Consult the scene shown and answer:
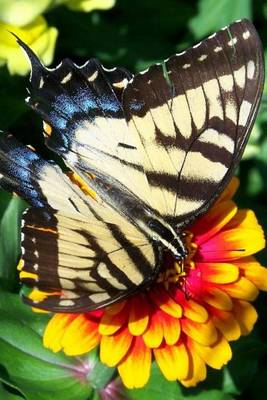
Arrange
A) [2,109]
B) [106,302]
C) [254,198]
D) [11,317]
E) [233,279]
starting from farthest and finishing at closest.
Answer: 1. [254,198]
2. [2,109]
3. [11,317]
4. [233,279]
5. [106,302]

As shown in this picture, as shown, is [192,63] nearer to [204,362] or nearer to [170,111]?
[170,111]

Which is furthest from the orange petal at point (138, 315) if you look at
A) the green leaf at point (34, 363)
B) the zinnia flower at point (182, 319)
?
the green leaf at point (34, 363)

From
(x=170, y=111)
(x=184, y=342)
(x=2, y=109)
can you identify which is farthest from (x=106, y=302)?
(x=2, y=109)

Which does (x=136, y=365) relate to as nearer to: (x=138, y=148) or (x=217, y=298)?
(x=217, y=298)

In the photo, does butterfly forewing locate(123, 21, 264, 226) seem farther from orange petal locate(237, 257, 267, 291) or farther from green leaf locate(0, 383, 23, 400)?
green leaf locate(0, 383, 23, 400)

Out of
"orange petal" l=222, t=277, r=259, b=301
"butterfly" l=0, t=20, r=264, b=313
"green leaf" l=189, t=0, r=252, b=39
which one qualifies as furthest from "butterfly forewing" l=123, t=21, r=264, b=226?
"green leaf" l=189, t=0, r=252, b=39

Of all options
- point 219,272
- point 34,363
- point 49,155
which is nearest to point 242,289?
point 219,272
